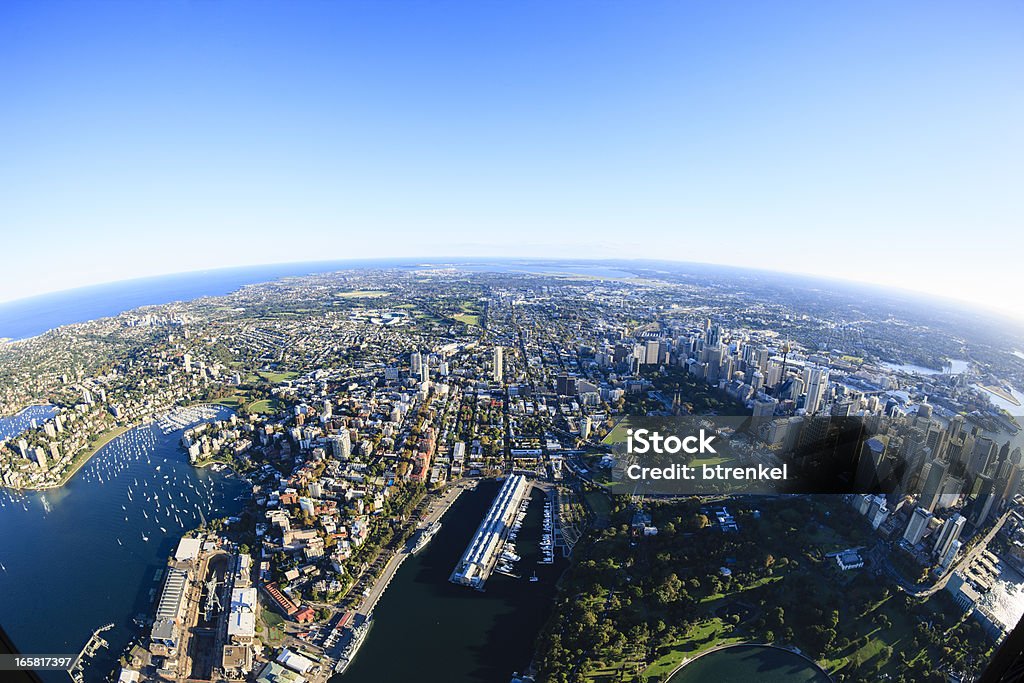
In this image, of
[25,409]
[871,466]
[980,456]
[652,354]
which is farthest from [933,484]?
[25,409]

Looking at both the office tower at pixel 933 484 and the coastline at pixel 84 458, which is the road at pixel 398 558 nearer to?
the office tower at pixel 933 484

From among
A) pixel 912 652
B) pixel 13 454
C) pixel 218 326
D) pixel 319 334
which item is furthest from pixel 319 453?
pixel 218 326

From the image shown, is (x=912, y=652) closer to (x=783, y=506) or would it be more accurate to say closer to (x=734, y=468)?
(x=783, y=506)

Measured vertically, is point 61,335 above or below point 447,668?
above

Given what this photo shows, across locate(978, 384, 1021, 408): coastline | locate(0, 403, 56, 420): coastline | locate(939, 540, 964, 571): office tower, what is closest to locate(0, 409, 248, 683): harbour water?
locate(0, 403, 56, 420): coastline

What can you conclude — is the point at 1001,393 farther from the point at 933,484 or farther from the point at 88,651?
the point at 88,651

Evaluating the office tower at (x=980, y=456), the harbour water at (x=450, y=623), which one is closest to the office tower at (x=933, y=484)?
the office tower at (x=980, y=456)
